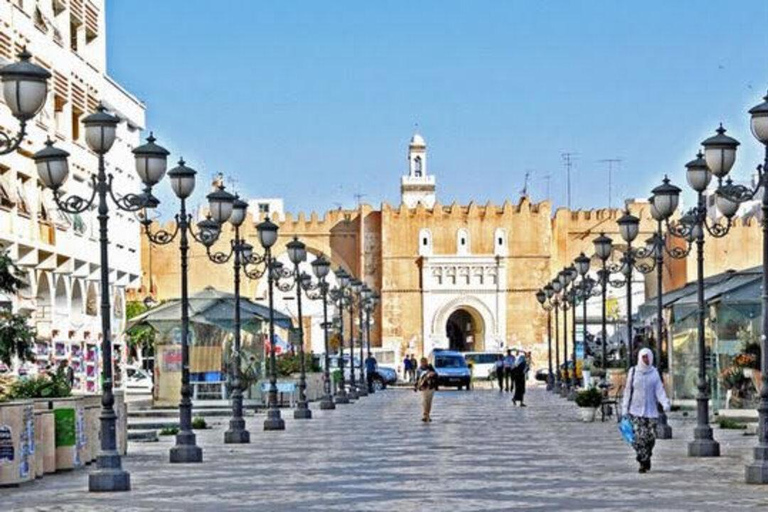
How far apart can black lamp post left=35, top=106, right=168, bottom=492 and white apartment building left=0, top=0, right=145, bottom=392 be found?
20.4m

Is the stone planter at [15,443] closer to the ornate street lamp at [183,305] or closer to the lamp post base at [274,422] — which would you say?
the ornate street lamp at [183,305]

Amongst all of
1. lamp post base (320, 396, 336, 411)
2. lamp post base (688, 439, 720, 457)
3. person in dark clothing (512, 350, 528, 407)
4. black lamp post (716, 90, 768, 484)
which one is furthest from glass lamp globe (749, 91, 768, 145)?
person in dark clothing (512, 350, 528, 407)

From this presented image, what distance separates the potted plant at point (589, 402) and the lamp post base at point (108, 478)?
16.3 m

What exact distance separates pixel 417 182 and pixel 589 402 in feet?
308

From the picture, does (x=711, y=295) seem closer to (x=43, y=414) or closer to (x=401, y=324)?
(x=43, y=414)

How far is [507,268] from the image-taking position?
324 ft

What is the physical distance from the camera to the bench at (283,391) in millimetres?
42375

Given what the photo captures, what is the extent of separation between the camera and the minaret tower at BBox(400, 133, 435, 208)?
125000 millimetres

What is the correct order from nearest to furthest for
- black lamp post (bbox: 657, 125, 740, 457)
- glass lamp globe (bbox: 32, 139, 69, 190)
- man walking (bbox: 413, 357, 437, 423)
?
glass lamp globe (bbox: 32, 139, 69, 190) < black lamp post (bbox: 657, 125, 740, 457) < man walking (bbox: 413, 357, 437, 423)

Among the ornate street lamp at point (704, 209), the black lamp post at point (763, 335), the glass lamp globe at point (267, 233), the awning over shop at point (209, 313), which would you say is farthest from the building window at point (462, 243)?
the black lamp post at point (763, 335)

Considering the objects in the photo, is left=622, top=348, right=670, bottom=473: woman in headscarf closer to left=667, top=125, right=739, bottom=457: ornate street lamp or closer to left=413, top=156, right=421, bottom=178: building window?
left=667, top=125, right=739, bottom=457: ornate street lamp

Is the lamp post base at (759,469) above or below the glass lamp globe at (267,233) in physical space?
below

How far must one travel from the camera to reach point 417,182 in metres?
126

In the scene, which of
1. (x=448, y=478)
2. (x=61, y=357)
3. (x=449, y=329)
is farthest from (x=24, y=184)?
(x=449, y=329)
